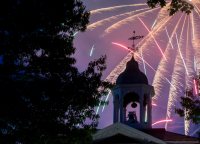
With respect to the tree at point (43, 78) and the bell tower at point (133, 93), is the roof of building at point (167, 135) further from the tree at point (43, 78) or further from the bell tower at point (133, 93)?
the tree at point (43, 78)

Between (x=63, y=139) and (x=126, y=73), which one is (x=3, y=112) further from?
(x=126, y=73)

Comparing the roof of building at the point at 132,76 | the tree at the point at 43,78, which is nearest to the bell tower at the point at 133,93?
the roof of building at the point at 132,76

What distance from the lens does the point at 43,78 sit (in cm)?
1563

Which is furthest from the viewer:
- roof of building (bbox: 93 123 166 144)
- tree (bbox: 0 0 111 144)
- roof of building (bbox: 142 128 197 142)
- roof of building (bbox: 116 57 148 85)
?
roof of building (bbox: 116 57 148 85)

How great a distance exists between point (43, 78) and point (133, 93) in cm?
2258

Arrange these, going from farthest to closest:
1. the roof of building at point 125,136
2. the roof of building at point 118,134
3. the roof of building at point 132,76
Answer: the roof of building at point 132,76 < the roof of building at point 118,134 < the roof of building at point 125,136

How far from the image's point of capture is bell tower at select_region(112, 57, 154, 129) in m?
37.0

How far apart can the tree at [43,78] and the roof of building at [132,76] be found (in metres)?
20.1

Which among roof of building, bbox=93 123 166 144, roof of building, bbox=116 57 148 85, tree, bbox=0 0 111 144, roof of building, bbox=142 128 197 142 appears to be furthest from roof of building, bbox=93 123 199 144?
tree, bbox=0 0 111 144

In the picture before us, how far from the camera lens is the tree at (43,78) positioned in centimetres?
1483

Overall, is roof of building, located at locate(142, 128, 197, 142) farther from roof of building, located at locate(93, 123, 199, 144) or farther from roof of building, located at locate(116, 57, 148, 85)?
roof of building, located at locate(116, 57, 148, 85)

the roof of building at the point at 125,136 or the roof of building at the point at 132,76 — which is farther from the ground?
the roof of building at the point at 132,76

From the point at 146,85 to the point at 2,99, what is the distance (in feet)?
76.4

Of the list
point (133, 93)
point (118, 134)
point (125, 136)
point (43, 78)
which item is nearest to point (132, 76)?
point (133, 93)
